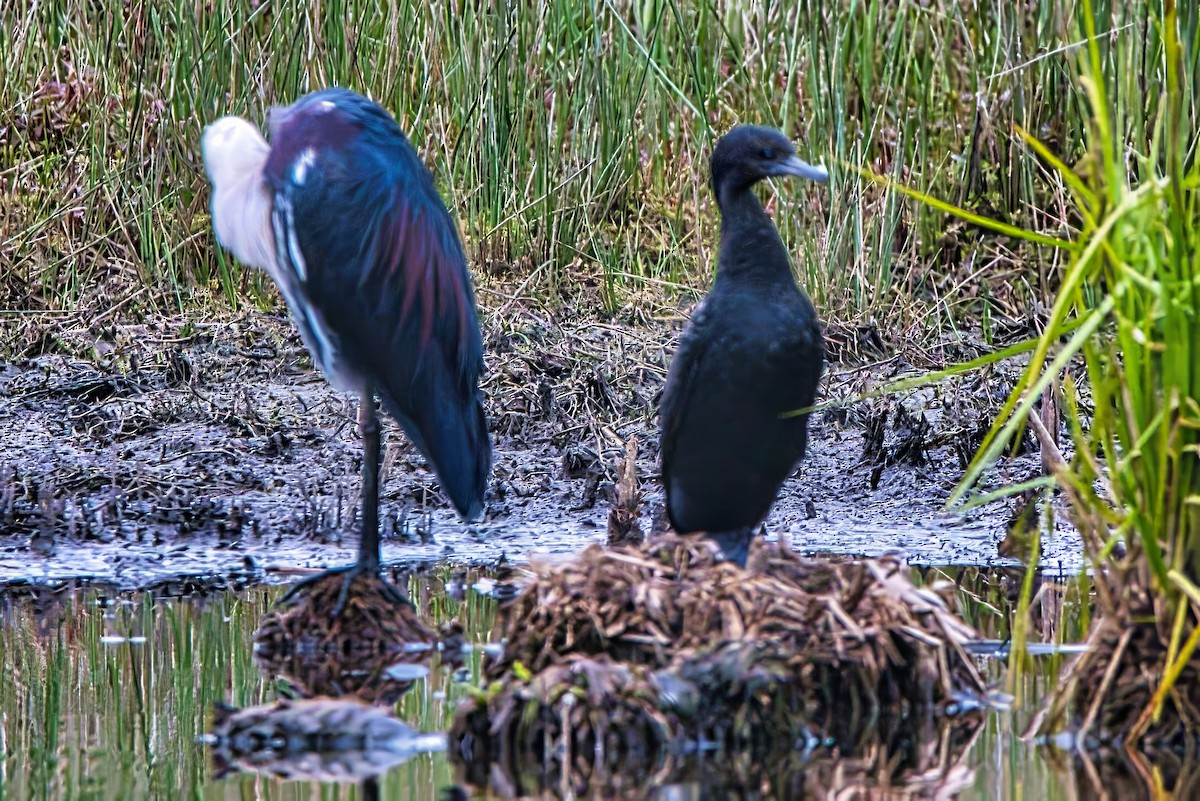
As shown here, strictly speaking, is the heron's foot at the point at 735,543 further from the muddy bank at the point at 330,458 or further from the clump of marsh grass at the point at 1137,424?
the clump of marsh grass at the point at 1137,424

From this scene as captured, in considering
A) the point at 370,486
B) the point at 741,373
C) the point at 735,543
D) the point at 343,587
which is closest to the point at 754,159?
the point at 741,373

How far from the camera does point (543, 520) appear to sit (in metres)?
5.95

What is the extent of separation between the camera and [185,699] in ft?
12.8

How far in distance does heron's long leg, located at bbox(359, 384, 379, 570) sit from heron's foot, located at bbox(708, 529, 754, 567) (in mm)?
840

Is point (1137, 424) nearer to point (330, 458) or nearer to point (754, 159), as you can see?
point (754, 159)

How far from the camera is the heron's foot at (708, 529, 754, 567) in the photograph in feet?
15.8

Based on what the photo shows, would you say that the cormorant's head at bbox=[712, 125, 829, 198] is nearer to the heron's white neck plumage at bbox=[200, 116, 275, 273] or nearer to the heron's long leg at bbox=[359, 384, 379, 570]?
the heron's long leg at bbox=[359, 384, 379, 570]

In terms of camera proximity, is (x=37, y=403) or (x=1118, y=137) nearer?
(x=1118, y=137)

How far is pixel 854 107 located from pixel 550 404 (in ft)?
6.66

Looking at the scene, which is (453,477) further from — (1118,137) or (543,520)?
(1118,137)

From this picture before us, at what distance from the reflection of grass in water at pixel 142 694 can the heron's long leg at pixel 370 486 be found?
248mm

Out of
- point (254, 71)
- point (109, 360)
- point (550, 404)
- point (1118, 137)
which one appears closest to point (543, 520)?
point (550, 404)

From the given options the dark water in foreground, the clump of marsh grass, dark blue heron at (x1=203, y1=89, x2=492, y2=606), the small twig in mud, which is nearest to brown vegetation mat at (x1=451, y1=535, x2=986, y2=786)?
the dark water in foreground

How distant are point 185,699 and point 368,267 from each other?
1.25 m
